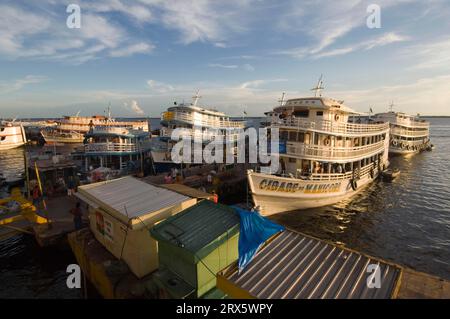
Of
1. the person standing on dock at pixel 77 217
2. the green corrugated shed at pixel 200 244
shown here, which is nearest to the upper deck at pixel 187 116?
the person standing on dock at pixel 77 217

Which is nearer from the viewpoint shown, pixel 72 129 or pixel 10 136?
pixel 10 136

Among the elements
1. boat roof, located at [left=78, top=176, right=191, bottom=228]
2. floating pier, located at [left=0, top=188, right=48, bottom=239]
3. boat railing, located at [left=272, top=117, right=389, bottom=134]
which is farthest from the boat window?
floating pier, located at [left=0, top=188, right=48, bottom=239]

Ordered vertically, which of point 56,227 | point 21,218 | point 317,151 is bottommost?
point 56,227

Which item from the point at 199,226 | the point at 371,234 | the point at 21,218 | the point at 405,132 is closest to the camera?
the point at 199,226

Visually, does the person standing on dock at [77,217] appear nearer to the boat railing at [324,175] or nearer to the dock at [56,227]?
the dock at [56,227]

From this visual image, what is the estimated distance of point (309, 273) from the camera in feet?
22.5

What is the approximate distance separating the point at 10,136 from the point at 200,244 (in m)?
73.4

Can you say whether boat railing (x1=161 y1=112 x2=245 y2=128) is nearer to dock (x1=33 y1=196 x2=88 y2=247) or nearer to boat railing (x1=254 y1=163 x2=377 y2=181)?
boat railing (x1=254 y1=163 x2=377 y2=181)

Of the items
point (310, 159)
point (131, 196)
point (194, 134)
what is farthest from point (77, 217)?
point (194, 134)

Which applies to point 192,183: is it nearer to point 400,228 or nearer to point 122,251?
point 122,251

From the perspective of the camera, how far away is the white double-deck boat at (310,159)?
1880 cm

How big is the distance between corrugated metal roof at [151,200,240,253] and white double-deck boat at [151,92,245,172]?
21440 mm

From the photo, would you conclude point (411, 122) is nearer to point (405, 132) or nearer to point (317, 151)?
point (405, 132)

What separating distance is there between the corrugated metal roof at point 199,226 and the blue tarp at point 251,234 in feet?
1.19
